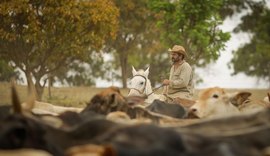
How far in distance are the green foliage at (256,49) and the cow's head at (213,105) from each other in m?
27.8

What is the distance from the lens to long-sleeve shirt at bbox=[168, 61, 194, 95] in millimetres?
11406

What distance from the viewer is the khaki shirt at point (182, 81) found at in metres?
11.4

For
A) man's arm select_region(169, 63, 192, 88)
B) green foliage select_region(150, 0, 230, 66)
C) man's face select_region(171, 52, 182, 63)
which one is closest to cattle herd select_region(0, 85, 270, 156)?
man's arm select_region(169, 63, 192, 88)

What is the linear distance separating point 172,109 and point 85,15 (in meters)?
16.1

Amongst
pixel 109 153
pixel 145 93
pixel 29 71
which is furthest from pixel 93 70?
pixel 109 153

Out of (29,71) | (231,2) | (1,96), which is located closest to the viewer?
(1,96)

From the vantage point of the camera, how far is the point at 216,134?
508cm

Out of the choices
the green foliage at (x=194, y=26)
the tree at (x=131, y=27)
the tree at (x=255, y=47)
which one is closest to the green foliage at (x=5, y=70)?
the green foliage at (x=194, y=26)

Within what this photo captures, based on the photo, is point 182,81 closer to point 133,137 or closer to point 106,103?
point 106,103

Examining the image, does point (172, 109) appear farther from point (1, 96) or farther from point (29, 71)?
point (29, 71)

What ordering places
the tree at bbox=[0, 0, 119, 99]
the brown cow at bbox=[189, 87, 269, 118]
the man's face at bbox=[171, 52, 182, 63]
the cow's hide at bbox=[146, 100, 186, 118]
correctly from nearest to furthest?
the brown cow at bbox=[189, 87, 269, 118]
the cow's hide at bbox=[146, 100, 186, 118]
the man's face at bbox=[171, 52, 182, 63]
the tree at bbox=[0, 0, 119, 99]

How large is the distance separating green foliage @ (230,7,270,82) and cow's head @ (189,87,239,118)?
91.1 ft

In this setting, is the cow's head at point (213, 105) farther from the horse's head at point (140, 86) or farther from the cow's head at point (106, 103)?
the horse's head at point (140, 86)

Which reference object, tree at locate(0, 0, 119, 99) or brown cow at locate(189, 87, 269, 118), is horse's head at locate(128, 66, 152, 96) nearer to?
brown cow at locate(189, 87, 269, 118)
